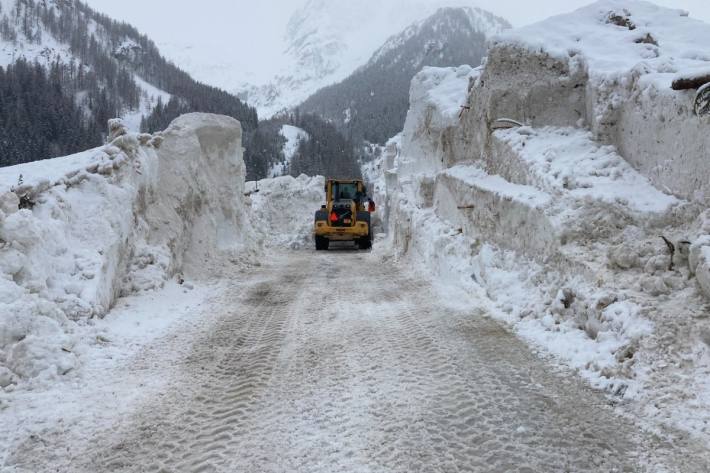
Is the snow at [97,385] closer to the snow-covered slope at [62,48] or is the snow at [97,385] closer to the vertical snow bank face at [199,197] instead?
the vertical snow bank face at [199,197]

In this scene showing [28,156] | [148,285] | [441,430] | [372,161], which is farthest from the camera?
[372,161]

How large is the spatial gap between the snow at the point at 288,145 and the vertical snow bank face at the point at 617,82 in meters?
93.3

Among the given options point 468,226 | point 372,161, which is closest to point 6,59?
point 372,161

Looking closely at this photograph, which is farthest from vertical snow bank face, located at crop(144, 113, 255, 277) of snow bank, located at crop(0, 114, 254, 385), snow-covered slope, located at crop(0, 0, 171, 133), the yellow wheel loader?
snow-covered slope, located at crop(0, 0, 171, 133)

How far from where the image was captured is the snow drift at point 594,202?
4.22 metres

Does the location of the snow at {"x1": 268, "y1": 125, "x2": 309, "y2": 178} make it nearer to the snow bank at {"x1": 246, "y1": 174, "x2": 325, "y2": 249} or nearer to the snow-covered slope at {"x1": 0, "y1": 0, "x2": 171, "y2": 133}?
the snow-covered slope at {"x1": 0, "y1": 0, "x2": 171, "y2": 133}

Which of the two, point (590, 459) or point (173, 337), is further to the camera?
point (173, 337)

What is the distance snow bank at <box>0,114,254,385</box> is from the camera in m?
4.61

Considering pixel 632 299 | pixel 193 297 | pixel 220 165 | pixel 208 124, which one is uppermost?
pixel 208 124

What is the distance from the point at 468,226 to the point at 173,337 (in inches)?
252

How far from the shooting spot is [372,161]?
11250 centimetres

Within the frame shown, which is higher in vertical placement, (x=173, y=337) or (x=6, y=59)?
(x=6, y=59)

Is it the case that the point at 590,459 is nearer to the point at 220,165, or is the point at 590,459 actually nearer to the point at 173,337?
the point at 173,337

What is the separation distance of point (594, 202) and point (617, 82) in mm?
2593
